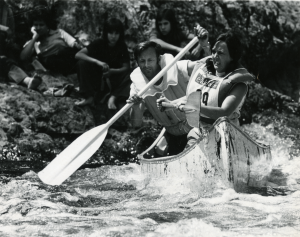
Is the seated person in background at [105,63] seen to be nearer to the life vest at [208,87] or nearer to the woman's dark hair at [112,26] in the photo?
the woman's dark hair at [112,26]

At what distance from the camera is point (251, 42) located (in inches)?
409

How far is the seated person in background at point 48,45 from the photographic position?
8797 millimetres

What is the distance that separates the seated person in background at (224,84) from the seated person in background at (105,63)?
119 inches

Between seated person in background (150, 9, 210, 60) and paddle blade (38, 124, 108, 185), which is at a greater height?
seated person in background (150, 9, 210, 60)

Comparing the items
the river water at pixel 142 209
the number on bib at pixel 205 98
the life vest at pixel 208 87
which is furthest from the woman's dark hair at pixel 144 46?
the river water at pixel 142 209

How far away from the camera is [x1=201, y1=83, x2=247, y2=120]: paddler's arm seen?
17.4ft

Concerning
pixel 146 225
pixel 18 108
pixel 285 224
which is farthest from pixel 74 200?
pixel 18 108

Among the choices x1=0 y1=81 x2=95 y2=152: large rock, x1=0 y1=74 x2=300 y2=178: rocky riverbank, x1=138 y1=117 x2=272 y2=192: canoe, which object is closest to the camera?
x1=138 y1=117 x2=272 y2=192: canoe

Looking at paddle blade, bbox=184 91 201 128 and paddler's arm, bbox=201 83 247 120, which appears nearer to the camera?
paddle blade, bbox=184 91 201 128

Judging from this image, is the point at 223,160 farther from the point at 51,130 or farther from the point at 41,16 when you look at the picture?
the point at 41,16

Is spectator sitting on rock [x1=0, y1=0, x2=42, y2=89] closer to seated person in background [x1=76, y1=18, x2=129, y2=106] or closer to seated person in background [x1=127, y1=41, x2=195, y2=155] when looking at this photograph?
seated person in background [x1=76, y1=18, x2=129, y2=106]

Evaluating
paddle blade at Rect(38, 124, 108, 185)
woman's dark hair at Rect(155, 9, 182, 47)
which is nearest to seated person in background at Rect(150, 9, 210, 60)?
woman's dark hair at Rect(155, 9, 182, 47)

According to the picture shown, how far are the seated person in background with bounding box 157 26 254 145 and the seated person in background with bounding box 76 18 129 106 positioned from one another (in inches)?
119

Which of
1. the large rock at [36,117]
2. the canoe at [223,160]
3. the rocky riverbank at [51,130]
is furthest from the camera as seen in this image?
the large rock at [36,117]
